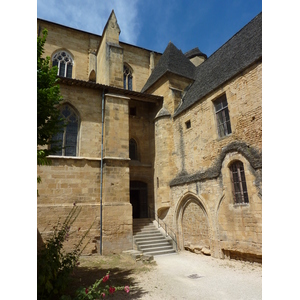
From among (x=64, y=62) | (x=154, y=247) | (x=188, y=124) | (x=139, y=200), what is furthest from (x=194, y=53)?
(x=154, y=247)

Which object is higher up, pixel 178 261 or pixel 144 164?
pixel 144 164

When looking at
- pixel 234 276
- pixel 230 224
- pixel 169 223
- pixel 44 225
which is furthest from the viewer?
pixel 169 223

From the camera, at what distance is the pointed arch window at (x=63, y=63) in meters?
16.5

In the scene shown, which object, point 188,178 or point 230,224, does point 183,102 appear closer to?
point 188,178

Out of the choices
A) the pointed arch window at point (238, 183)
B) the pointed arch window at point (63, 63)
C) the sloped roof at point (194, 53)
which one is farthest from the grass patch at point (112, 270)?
the sloped roof at point (194, 53)

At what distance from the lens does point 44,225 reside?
896 centimetres

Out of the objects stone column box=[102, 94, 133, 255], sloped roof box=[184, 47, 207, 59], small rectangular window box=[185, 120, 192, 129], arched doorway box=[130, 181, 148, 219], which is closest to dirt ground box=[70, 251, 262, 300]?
stone column box=[102, 94, 133, 255]

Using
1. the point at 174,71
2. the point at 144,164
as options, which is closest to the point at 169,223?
the point at 144,164

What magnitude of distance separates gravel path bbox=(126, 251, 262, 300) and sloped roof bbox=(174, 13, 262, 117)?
266 inches

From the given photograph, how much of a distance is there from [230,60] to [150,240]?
9.01 metres

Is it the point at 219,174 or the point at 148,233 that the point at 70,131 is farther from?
the point at 219,174

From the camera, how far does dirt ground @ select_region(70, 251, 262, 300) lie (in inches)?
195

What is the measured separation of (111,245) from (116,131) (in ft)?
17.2

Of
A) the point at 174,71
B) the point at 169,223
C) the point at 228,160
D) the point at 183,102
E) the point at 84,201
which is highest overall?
the point at 174,71
